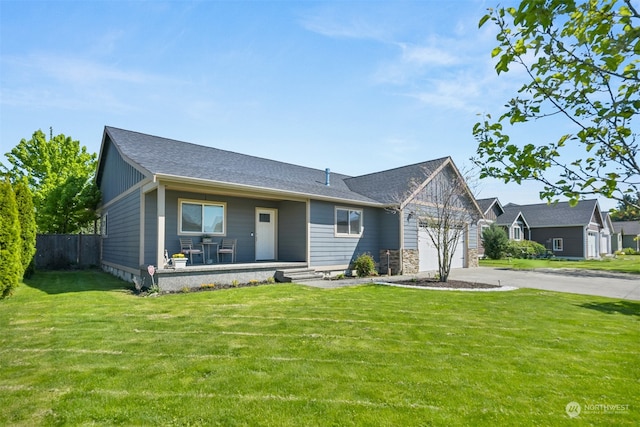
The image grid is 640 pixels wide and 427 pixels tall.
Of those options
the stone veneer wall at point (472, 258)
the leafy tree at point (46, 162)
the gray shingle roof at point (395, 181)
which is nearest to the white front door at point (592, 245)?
the stone veneer wall at point (472, 258)

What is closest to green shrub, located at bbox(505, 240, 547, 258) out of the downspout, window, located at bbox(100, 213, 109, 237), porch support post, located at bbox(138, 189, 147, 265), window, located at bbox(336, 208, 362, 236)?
the downspout

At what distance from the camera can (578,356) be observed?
438 cm

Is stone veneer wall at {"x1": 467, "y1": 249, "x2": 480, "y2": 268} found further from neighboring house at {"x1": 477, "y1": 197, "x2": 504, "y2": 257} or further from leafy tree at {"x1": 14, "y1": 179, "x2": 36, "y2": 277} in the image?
leafy tree at {"x1": 14, "y1": 179, "x2": 36, "y2": 277}

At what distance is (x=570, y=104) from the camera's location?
7.07 feet

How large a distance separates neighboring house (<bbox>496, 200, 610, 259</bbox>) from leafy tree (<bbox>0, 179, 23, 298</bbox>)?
1202 inches

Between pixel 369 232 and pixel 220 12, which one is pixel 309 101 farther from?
pixel 369 232

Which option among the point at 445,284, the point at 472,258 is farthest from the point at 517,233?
the point at 445,284

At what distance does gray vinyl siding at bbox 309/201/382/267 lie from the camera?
12.6 metres

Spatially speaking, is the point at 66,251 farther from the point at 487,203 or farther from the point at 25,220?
the point at 487,203

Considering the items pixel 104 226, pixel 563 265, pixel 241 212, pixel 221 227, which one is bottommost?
pixel 563 265

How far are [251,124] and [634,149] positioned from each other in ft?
41.5

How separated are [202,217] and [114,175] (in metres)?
5.06

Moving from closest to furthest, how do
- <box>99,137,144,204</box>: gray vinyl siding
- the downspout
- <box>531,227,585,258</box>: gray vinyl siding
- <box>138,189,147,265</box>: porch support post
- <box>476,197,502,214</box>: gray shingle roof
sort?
<box>138,189,147,265</box>: porch support post → <box>99,137,144,204</box>: gray vinyl siding → the downspout → <box>476,197,502,214</box>: gray shingle roof → <box>531,227,585,258</box>: gray vinyl siding

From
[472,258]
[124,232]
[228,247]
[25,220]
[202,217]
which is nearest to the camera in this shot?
[25,220]
